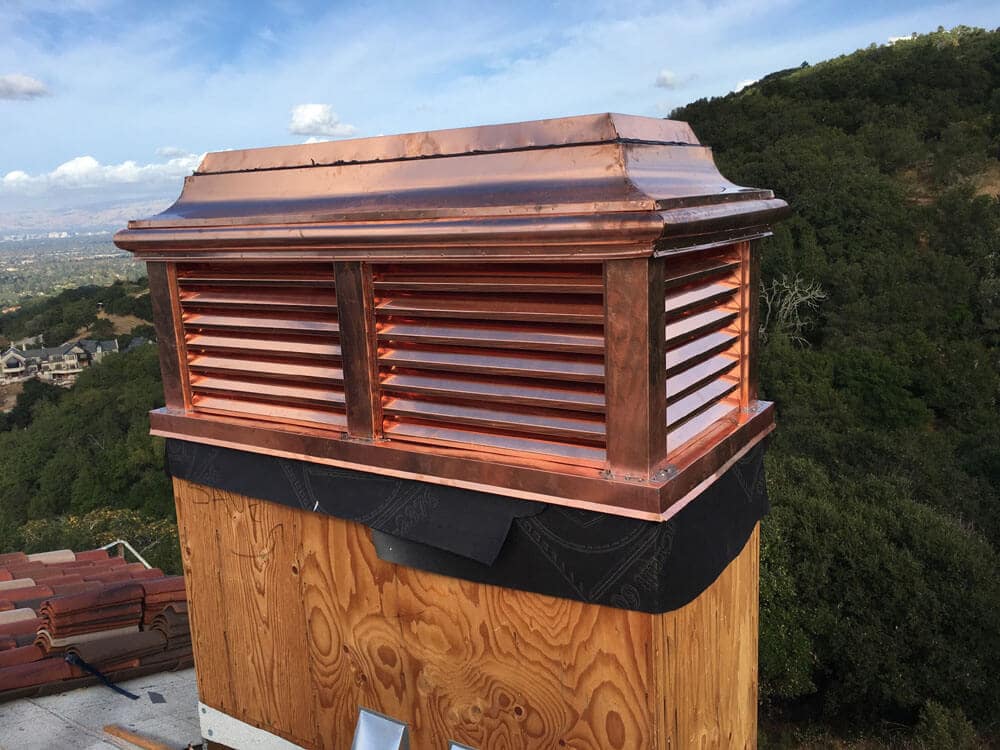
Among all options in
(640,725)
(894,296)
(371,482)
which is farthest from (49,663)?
(894,296)

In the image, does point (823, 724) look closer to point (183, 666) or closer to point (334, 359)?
point (183, 666)

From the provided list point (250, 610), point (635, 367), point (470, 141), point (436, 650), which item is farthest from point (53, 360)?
point (635, 367)

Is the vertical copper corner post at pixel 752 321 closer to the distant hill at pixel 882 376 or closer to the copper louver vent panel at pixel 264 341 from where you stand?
the copper louver vent panel at pixel 264 341

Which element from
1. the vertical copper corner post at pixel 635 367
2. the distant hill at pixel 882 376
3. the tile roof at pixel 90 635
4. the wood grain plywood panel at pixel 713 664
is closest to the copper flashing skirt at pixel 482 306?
the vertical copper corner post at pixel 635 367

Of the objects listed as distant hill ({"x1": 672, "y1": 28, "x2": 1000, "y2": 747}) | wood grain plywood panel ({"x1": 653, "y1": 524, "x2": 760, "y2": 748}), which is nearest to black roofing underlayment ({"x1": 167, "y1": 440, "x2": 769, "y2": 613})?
wood grain plywood panel ({"x1": 653, "y1": 524, "x2": 760, "y2": 748})

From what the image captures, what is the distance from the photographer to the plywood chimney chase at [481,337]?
1.92 metres

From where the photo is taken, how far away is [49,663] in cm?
431

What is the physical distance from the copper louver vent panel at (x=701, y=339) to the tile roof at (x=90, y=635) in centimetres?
367

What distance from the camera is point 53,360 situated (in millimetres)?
66812

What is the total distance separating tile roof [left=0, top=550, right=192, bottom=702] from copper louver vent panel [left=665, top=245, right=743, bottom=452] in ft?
12.0

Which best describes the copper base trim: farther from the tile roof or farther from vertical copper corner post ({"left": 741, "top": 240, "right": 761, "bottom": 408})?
the tile roof

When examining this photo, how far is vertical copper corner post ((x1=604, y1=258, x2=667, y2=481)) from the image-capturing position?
183 cm

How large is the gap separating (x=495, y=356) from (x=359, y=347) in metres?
0.42

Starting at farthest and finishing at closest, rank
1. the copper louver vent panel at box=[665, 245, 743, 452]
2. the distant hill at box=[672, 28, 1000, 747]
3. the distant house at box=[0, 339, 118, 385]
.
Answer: the distant house at box=[0, 339, 118, 385] → the distant hill at box=[672, 28, 1000, 747] → the copper louver vent panel at box=[665, 245, 743, 452]
